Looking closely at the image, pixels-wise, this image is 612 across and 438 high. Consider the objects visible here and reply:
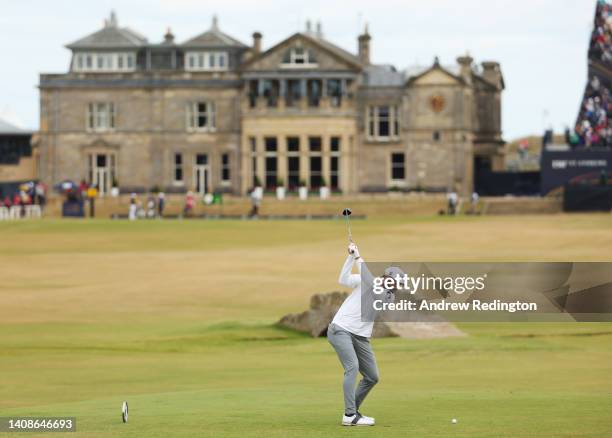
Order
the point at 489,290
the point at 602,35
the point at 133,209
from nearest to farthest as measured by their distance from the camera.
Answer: the point at 489,290 → the point at 133,209 → the point at 602,35

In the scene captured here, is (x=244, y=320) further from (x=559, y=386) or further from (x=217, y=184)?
(x=217, y=184)

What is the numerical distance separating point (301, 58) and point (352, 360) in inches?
3460

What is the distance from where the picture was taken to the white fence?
94.2 meters

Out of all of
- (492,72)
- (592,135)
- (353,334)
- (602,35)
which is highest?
(602,35)

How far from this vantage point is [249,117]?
108062mm

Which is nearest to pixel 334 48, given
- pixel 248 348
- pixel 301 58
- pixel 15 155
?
pixel 301 58

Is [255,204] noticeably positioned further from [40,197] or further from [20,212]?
[20,212]

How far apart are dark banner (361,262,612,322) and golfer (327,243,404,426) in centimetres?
4

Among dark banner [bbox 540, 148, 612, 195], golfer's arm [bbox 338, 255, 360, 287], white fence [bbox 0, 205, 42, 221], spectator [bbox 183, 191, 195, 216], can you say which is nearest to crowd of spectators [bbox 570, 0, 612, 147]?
dark banner [bbox 540, 148, 612, 195]

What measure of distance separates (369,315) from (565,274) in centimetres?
736

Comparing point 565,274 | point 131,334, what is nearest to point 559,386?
point 565,274

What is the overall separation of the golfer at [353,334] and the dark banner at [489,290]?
1.6 inches

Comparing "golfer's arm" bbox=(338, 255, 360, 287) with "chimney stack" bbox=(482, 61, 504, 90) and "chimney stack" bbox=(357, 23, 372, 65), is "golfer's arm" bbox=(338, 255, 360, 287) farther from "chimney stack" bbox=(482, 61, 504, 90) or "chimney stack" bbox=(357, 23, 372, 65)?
"chimney stack" bbox=(482, 61, 504, 90)

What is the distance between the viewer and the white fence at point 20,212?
94.2 meters
